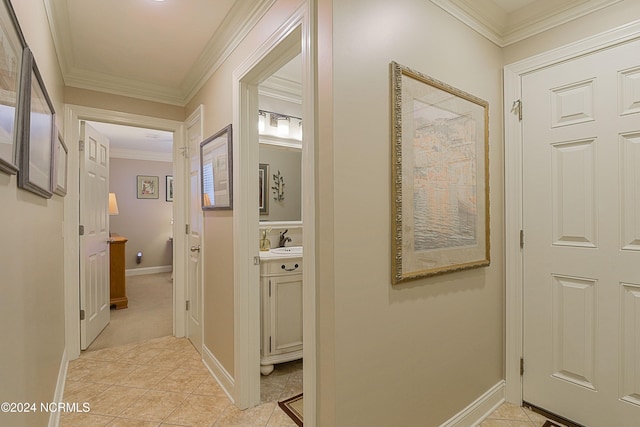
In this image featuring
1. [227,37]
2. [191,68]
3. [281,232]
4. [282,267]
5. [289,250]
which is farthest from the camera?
[281,232]

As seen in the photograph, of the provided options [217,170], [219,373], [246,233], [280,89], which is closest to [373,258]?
[246,233]

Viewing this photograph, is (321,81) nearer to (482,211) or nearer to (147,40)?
(482,211)

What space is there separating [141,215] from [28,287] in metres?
5.72

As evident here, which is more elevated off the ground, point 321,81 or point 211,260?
point 321,81

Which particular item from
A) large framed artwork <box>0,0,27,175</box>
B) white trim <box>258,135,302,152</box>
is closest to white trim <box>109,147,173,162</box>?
white trim <box>258,135,302,152</box>

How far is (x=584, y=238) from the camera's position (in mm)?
1801

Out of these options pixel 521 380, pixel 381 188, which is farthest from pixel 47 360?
pixel 521 380

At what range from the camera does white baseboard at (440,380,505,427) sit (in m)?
1.78

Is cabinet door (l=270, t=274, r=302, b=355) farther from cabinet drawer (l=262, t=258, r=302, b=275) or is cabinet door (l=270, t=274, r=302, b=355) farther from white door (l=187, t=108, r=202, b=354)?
white door (l=187, t=108, r=202, b=354)

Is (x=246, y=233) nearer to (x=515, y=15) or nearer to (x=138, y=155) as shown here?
(x=515, y=15)

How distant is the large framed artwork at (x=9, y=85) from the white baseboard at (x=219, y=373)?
1774mm

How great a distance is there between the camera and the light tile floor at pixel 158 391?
193cm

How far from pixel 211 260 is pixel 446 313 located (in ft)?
5.71

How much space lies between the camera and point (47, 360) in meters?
1.67
